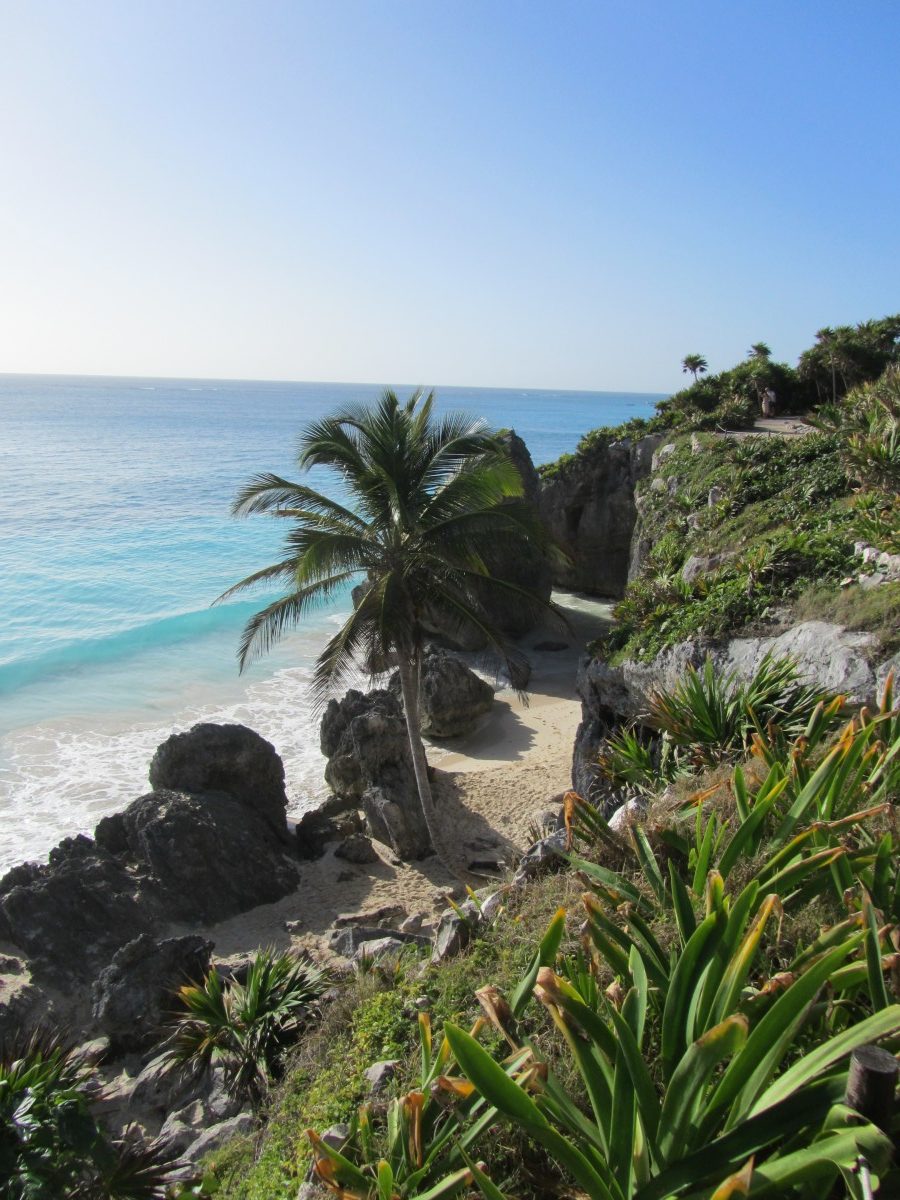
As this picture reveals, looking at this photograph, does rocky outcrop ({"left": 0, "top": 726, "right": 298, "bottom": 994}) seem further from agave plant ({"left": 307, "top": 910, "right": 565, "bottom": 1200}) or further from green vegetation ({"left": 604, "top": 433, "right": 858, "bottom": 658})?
agave plant ({"left": 307, "top": 910, "right": 565, "bottom": 1200})

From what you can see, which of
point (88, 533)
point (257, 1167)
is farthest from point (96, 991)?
point (88, 533)

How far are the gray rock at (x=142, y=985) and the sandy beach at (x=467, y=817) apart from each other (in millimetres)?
1839

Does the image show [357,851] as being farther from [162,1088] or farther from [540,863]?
[540,863]

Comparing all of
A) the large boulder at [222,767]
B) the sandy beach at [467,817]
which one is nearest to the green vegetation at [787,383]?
the sandy beach at [467,817]

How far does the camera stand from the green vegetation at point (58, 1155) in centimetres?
→ 543

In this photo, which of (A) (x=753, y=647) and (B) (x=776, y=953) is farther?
(A) (x=753, y=647)

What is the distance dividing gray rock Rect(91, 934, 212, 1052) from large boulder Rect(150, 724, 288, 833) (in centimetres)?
464

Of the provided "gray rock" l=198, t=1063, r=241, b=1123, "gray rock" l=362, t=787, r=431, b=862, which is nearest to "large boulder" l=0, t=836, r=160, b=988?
"gray rock" l=198, t=1063, r=241, b=1123

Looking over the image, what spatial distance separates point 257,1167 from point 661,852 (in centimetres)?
337

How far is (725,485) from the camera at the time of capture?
59.6ft

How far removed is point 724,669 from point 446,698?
9.74 metres

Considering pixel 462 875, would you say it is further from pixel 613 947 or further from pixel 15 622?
pixel 15 622

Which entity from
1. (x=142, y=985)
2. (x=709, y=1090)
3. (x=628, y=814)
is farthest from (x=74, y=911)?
(x=709, y=1090)

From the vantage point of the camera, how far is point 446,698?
19.8m
